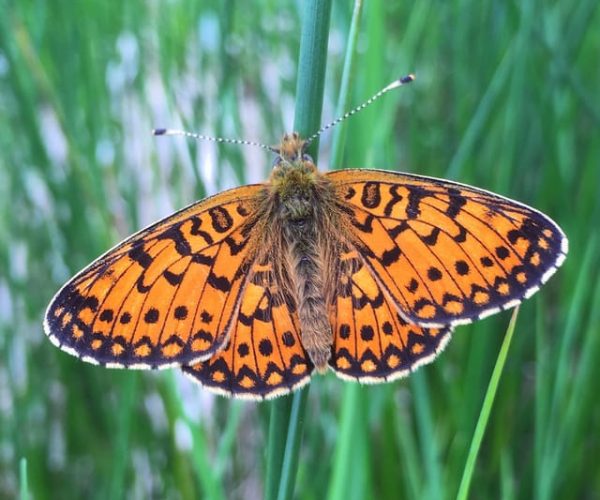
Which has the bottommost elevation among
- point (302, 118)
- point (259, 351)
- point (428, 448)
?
point (428, 448)

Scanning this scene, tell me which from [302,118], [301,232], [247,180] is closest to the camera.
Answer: [302,118]

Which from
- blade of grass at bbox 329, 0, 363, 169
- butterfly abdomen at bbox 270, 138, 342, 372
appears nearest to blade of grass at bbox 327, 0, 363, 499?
blade of grass at bbox 329, 0, 363, 169

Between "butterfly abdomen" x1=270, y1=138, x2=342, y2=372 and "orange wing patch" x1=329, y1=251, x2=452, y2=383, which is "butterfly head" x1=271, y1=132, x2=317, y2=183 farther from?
"orange wing patch" x1=329, y1=251, x2=452, y2=383

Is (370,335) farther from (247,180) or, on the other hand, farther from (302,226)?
(247,180)

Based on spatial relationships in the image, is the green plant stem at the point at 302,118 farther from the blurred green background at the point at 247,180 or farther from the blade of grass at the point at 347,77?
the blurred green background at the point at 247,180

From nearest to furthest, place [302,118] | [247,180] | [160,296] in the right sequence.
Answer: [302,118] < [160,296] < [247,180]

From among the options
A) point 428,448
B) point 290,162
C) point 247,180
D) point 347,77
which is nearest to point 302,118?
point 347,77
